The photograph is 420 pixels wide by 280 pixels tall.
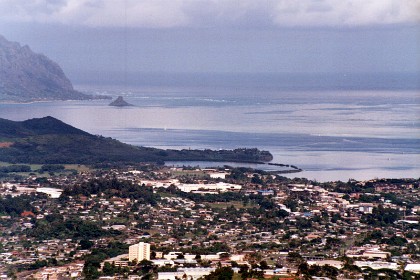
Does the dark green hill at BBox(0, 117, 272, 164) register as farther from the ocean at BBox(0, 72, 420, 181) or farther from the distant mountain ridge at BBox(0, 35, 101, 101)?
the distant mountain ridge at BBox(0, 35, 101, 101)

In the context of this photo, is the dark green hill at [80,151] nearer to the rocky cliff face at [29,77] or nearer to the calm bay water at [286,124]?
→ the calm bay water at [286,124]

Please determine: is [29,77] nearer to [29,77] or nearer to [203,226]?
[29,77]

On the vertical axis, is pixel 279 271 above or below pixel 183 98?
below

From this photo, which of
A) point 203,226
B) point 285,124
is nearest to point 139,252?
point 203,226

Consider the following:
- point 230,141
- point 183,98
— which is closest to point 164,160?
point 230,141

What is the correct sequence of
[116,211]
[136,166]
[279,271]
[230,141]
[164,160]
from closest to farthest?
[279,271] < [116,211] < [136,166] < [164,160] < [230,141]

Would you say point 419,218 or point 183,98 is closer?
point 419,218

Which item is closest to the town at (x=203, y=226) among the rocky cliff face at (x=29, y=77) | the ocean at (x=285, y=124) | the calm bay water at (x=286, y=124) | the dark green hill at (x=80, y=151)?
the dark green hill at (x=80, y=151)

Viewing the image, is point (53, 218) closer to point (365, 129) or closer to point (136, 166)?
point (136, 166)
